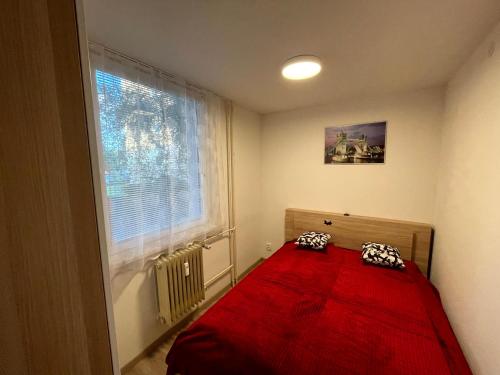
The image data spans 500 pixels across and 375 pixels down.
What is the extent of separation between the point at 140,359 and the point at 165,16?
8.12ft

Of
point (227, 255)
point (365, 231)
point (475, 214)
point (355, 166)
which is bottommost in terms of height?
point (227, 255)

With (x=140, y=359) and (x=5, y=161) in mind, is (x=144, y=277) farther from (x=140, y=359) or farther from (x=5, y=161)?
(x=5, y=161)

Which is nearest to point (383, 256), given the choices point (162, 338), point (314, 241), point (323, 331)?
point (314, 241)

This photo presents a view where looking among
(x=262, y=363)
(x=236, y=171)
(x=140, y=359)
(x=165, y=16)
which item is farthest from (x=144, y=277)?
(x=165, y=16)

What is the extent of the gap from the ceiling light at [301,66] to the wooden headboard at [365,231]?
174 cm

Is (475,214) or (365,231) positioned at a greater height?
(475,214)

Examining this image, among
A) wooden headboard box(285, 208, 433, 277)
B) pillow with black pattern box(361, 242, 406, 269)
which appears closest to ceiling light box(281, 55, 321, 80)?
wooden headboard box(285, 208, 433, 277)

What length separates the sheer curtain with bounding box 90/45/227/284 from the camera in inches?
55.3

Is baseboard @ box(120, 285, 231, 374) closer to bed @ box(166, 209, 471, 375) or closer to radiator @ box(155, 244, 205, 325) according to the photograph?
radiator @ box(155, 244, 205, 325)

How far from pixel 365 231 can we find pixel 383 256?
1.34ft

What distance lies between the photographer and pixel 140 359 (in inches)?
66.9

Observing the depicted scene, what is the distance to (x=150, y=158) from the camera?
164cm

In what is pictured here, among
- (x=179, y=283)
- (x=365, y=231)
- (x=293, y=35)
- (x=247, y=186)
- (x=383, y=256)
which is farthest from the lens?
(x=247, y=186)

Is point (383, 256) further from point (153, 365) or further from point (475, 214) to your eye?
point (153, 365)
